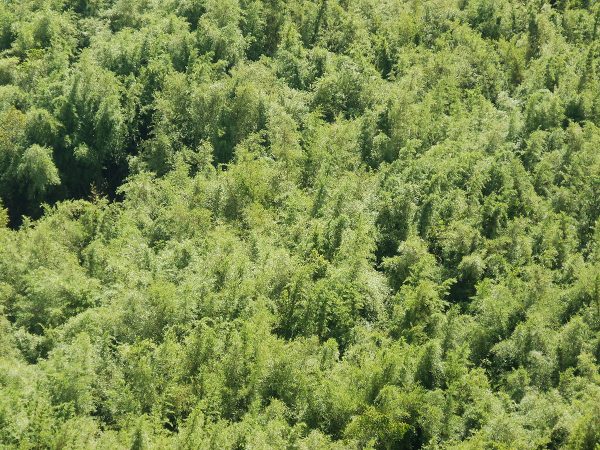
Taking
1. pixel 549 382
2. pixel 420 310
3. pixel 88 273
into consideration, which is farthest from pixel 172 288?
pixel 549 382

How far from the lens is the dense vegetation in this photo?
148ft

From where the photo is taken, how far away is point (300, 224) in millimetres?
62188

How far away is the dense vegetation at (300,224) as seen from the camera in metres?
45.0

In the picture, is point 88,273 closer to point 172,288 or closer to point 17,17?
point 172,288

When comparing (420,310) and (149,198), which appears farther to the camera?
(149,198)

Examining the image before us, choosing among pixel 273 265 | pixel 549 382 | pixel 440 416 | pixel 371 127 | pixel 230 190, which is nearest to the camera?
pixel 440 416

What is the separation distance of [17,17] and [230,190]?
4437cm

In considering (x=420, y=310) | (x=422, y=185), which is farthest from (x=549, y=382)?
(x=422, y=185)

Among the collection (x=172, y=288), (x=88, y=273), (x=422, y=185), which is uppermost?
(x=422, y=185)

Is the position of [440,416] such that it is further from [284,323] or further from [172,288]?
[172,288]

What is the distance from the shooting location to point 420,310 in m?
52.8

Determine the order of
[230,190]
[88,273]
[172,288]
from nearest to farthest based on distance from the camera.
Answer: [172,288] → [88,273] → [230,190]

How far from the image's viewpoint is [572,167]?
207 feet

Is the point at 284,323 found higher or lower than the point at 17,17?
lower
